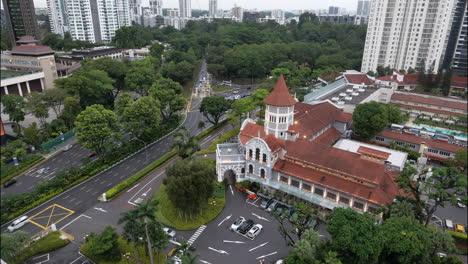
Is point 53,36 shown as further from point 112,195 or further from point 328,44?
point 328,44

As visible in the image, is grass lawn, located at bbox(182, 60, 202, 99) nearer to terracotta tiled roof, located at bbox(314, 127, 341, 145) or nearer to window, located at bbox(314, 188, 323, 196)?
terracotta tiled roof, located at bbox(314, 127, 341, 145)

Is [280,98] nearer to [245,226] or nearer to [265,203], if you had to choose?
[265,203]

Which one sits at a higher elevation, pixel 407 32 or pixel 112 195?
pixel 407 32

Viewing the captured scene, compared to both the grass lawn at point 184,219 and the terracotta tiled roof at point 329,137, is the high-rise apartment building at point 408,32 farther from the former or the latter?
the grass lawn at point 184,219

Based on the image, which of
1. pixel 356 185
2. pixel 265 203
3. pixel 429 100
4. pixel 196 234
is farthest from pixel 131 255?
pixel 429 100

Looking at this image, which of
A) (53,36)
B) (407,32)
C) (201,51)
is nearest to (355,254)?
(407,32)

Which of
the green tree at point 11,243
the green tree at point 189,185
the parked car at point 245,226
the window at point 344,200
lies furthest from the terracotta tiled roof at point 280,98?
the green tree at point 11,243

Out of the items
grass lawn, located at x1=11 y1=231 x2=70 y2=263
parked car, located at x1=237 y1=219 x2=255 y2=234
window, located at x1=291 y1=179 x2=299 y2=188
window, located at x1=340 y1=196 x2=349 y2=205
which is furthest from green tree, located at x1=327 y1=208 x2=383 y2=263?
grass lawn, located at x1=11 y1=231 x2=70 y2=263
